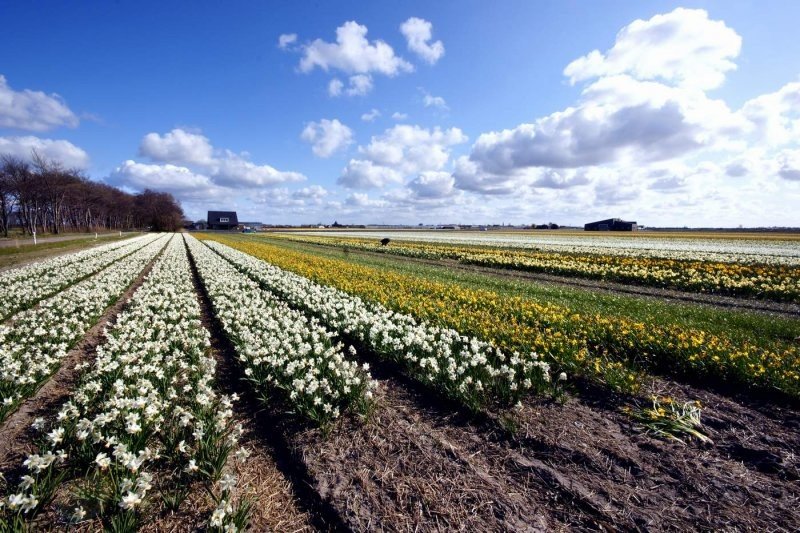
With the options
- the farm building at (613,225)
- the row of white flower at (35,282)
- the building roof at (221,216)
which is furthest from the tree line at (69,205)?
the farm building at (613,225)

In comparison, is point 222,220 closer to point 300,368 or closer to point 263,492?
point 300,368

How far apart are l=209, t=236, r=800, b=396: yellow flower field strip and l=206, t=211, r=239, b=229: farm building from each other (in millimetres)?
141110

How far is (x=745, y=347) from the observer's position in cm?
646

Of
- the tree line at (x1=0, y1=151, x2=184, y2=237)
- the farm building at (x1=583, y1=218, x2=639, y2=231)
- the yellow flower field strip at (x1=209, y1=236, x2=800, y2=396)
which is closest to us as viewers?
the yellow flower field strip at (x1=209, y1=236, x2=800, y2=396)

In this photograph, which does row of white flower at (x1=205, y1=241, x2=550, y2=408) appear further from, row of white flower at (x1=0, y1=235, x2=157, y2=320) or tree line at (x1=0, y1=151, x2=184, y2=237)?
tree line at (x1=0, y1=151, x2=184, y2=237)

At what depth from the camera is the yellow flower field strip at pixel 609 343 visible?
5.77m

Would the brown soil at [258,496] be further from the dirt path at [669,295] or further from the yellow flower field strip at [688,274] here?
the yellow flower field strip at [688,274]

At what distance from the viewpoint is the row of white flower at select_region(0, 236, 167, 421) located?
506 cm

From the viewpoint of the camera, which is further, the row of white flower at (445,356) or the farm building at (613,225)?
the farm building at (613,225)

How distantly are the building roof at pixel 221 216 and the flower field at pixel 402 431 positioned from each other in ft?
473

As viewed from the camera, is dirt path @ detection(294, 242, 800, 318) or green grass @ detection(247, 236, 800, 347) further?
dirt path @ detection(294, 242, 800, 318)

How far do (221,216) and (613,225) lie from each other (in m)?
137

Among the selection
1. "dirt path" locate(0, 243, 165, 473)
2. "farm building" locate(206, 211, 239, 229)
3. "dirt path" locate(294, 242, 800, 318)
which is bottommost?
"dirt path" locate(0, 243, 165, 473)

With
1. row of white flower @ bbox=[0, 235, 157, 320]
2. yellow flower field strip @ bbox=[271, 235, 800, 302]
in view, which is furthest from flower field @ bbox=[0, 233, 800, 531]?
yellow flower field strip @ bbox=[271, 235, 800, 302]
